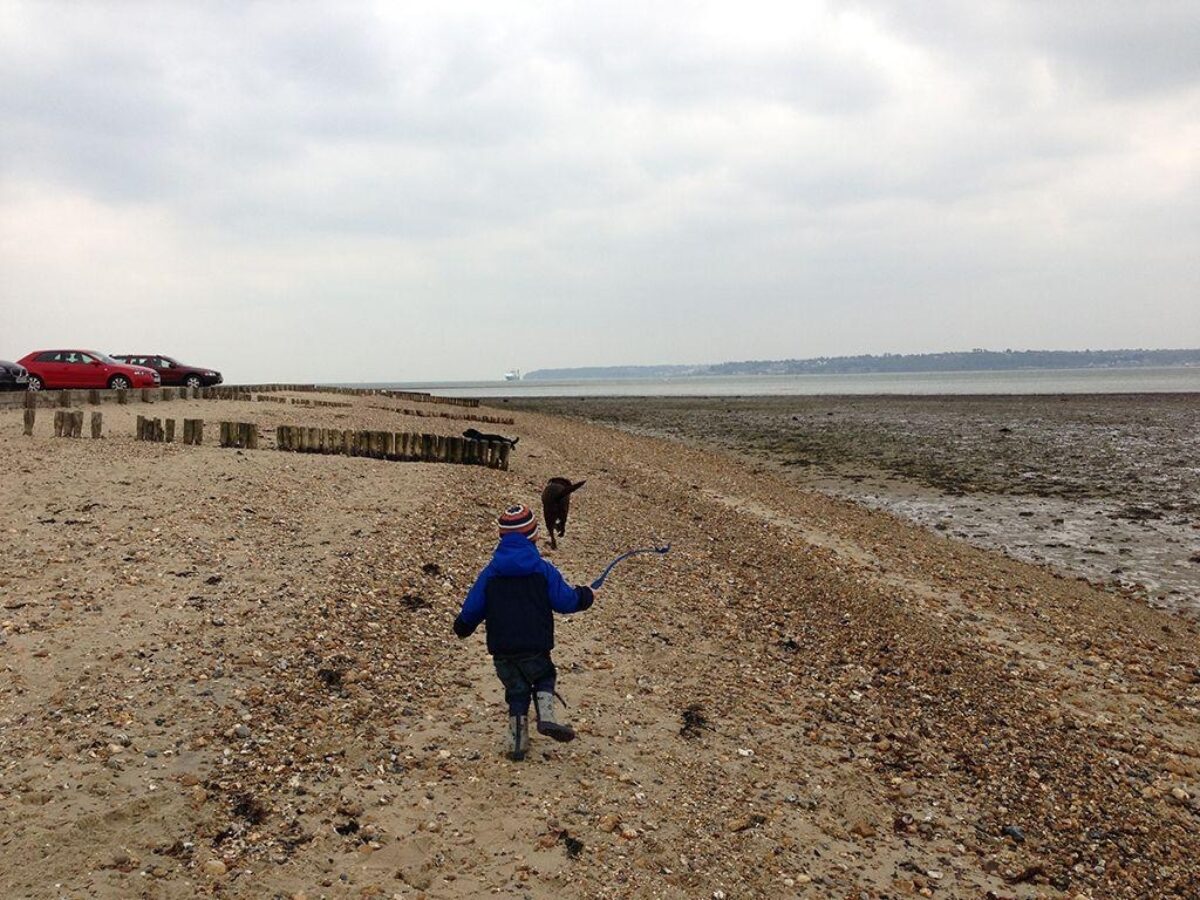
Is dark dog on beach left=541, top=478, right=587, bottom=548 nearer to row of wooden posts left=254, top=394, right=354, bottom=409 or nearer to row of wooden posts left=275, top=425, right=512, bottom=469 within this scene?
row of wooden posts left=275, top=425, right=512, bottom=469

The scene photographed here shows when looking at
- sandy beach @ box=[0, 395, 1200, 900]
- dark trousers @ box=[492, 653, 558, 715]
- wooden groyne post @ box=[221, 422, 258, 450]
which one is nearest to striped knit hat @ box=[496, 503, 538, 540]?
dark trousers @ box=[492, 653, 558, 715]

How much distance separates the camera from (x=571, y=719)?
6992mm

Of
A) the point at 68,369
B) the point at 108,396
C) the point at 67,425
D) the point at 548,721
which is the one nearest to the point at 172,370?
the point at 68,369

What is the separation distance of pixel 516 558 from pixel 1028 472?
81.7 ft

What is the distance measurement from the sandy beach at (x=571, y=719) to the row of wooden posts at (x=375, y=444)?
15.5 ft

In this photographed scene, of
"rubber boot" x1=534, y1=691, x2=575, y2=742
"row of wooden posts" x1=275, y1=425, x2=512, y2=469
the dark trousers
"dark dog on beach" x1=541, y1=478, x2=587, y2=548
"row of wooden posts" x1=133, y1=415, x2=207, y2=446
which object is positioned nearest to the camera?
the dark trousers

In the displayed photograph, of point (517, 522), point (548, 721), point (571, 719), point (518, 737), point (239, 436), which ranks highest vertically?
point (239, 436)

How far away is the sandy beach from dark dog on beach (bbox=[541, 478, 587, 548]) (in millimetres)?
420

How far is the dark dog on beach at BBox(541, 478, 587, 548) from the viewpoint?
449 inches

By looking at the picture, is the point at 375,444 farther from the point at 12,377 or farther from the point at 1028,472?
the point at 12,377

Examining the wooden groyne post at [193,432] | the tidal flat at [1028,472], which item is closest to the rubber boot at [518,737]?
the tidal flat at [1028,472]

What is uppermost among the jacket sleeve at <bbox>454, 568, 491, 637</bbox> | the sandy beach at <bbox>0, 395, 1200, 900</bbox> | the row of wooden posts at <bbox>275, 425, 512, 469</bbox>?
the row of wooden posts at <bbox>275, 425, 512, 469</bbox>

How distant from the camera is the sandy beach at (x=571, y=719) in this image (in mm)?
5141

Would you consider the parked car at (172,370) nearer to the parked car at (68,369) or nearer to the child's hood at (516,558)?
the parked car at (68,369)
